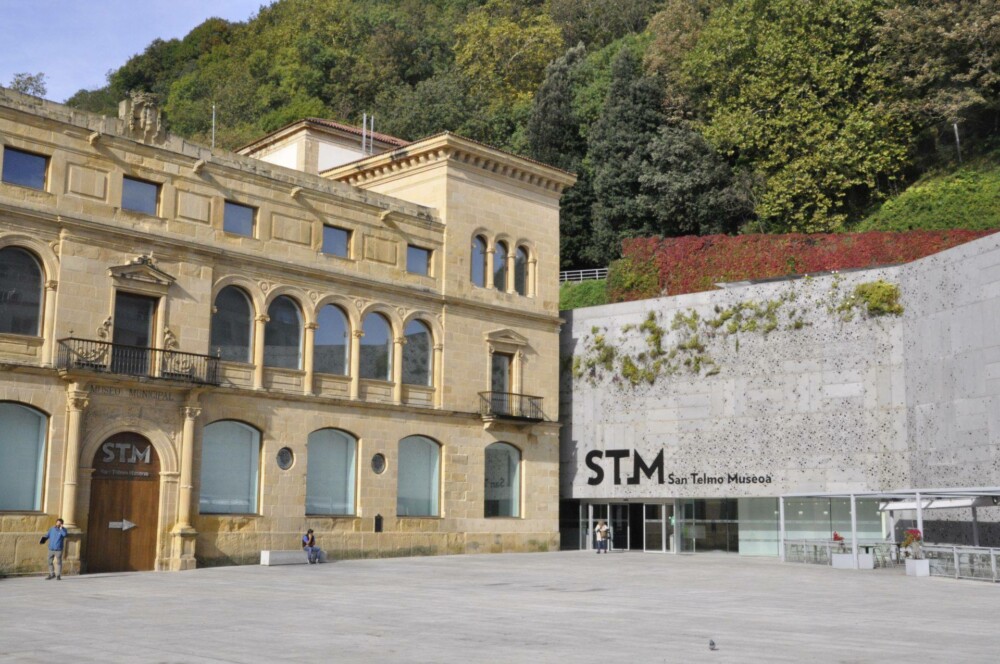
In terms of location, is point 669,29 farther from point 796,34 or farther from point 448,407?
point 448,407

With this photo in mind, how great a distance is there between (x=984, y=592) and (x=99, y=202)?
25602mm

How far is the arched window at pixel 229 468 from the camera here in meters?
33.4

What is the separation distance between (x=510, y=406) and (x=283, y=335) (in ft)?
34.0

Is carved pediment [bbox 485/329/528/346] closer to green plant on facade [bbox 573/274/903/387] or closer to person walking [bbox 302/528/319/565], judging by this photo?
green plant on facade [bbox 573/274/903/387]

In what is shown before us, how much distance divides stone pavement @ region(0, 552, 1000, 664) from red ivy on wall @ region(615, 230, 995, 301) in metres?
18.9

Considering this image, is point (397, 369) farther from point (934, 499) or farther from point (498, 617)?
point (498, 617)

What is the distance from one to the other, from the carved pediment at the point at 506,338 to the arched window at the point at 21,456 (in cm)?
1754

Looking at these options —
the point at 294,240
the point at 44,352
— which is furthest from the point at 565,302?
the point at 44,352

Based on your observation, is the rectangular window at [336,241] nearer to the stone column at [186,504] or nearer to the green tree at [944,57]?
the stone column at [186,504]

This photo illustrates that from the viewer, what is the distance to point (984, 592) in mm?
23531

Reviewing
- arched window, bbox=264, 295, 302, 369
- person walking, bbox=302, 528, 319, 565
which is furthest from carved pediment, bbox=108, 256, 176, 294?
person walking, bbox=302, 528, 319, 565

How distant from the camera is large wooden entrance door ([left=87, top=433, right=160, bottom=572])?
100 ft

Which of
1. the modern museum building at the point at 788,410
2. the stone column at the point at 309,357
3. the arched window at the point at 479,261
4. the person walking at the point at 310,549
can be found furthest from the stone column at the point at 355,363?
the modern museum building at the point at 788,410

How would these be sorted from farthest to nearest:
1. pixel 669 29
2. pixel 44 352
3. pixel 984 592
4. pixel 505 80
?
pixel 505 80
pixel 669 29
pixel 44 352
pixel 984 592
